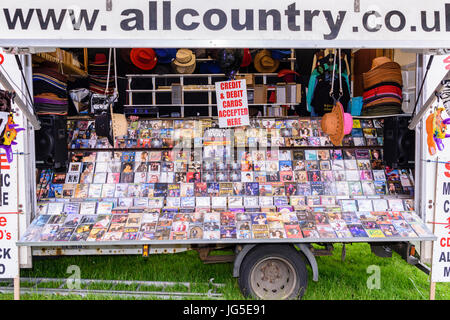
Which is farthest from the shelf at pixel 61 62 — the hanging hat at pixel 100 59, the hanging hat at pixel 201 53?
the hanging hat at pixel 201 53

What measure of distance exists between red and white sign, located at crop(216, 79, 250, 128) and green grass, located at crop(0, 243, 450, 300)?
65.9 inches

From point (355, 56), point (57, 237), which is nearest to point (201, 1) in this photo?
point (57, 237)

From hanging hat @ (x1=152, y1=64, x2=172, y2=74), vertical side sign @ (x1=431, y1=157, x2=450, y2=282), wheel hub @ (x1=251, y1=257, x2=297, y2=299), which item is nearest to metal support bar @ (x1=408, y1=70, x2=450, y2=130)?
vertical side sign @ (x1=431, y1=157, x2=450, y2=282)

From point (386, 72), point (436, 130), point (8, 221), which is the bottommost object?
point (8, 221)

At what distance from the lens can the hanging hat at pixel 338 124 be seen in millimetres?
3705

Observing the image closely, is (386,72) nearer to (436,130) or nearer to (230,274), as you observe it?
(436,130)

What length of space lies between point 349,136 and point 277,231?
1.61m

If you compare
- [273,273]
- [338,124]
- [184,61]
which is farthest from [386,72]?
[184,61]

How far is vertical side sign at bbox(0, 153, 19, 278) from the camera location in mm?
3154

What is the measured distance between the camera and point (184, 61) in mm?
6520

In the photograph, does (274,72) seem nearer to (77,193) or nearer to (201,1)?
(77,193)

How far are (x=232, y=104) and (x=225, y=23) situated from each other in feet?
6.07

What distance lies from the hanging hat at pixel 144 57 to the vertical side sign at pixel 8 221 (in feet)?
12.3

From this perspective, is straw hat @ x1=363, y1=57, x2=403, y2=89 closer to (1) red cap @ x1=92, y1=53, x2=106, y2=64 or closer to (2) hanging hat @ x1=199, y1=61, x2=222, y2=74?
(2) hanging hat @ x1=199, y1=61, x2=222, y2=74
